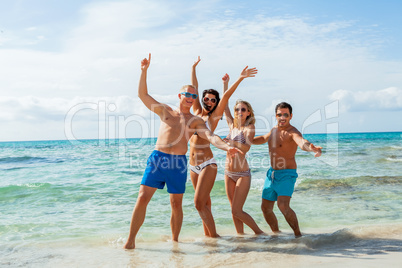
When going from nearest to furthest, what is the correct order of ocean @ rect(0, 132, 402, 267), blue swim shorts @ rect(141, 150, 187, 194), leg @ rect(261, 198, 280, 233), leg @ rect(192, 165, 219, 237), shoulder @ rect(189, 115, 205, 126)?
ocean @ rect(0, 132, 402, 267)
blue swim shorts @ rect(141, 150, 187, 194)
shoulder @ rect(189, 115, 205, 126)
leg @ rect(192, 165, 219, 237)
leg @ rect(261, 198, 280, 233)

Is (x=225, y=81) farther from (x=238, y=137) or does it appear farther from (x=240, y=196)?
(x=240, y=196)

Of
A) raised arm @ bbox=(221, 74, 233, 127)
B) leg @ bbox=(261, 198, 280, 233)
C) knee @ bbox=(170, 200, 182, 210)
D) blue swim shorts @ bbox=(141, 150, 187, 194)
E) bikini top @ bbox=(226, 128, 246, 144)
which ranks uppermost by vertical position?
raised arm @ bbox=(221, 74, 233, 127)

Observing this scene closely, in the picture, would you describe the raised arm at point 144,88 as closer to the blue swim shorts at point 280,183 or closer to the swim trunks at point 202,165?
the swim trunks at point 202,165

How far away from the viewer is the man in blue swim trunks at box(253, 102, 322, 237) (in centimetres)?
551

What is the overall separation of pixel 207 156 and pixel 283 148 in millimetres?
1192

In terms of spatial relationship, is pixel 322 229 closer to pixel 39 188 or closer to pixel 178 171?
pixel 178 171

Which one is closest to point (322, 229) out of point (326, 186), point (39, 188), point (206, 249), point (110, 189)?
point (206, 249)

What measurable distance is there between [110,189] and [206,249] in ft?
20.9

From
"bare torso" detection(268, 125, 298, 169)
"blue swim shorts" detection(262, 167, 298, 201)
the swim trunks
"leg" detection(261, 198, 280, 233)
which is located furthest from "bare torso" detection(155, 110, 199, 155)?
"leg" detection(261, 198, 280, 233)

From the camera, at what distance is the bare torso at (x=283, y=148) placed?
18.3ft

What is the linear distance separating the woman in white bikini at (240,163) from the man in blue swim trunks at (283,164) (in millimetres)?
286

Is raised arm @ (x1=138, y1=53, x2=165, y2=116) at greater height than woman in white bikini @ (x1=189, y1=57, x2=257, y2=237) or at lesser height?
greater

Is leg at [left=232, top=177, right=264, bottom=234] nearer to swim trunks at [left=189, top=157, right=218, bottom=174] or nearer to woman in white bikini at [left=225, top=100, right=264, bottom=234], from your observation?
woman in white bikini at [left=225, top=100, right=264, bottom=234]

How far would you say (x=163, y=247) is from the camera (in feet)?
17.6
